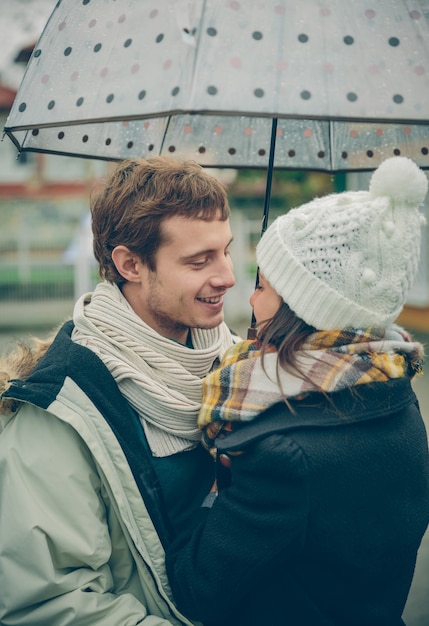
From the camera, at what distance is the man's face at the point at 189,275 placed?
2.14m

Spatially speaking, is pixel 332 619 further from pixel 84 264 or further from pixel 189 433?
pixel 84 264

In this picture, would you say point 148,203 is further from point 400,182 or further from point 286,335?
point 400,182

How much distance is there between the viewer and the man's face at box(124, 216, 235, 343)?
7.02ft

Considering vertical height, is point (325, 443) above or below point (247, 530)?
A: above

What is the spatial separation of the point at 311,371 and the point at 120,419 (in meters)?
0.58

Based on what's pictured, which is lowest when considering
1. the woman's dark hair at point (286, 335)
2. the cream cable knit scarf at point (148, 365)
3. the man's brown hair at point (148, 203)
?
the cream cable knit scarf at point (148, 365)

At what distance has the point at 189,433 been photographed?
199cm

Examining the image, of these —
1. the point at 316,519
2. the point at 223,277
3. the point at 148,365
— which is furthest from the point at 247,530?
the point at 223,277

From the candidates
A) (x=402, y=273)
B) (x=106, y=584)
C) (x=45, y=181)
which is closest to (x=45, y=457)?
(x=106, y=584)

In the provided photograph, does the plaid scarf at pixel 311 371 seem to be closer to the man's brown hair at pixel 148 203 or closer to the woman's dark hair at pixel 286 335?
the woman's dark hair at pixel 286 335

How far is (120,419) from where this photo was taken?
186 cm

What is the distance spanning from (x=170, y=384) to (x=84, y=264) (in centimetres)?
1578

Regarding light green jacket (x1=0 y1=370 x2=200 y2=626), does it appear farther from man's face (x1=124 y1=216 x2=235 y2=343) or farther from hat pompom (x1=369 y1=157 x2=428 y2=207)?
hat pompom (x1=369 y1=157 x2=428 y2=207)

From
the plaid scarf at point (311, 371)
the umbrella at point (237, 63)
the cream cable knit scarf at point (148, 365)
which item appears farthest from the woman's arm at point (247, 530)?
the umbrella at point (237, 63)
